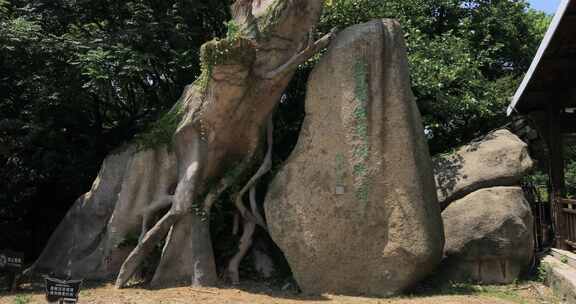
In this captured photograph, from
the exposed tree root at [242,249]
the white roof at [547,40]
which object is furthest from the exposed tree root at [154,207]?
the white roof at [547,40]

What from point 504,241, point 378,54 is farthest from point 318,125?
point 504,241

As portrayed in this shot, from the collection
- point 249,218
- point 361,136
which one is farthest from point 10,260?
point 361,136

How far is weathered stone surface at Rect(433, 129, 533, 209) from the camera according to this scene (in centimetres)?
944

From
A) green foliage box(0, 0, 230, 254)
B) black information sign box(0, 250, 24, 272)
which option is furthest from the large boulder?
black information sign box(0, 250, 24, 272)

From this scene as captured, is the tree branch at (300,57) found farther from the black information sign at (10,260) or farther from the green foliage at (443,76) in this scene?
the black information sign at (10,260)

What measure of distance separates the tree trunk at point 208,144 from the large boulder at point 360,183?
0.96m

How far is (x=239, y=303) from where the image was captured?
7.53 m

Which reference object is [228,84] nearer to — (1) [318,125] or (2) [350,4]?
(1) [318,125]

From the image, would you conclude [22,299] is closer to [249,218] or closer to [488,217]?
[249,218]

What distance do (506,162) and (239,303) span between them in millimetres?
5492

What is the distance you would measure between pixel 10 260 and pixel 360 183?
238 inches

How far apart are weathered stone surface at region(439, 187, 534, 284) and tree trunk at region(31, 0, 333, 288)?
11.8 ft

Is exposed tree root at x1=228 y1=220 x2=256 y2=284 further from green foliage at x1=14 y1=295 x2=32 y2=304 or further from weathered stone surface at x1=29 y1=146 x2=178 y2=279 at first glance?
green foliage at x1=14 y1=295 x2=32 y2=304

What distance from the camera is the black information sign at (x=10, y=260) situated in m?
8.73
